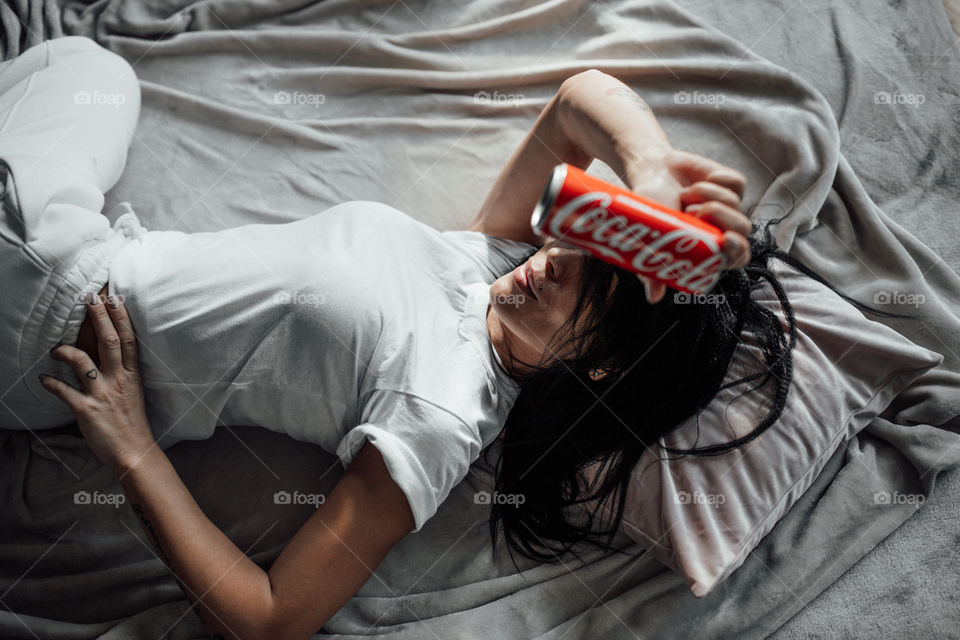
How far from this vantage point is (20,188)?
0.76m

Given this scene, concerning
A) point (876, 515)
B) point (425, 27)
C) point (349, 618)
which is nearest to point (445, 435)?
point (349, 618)

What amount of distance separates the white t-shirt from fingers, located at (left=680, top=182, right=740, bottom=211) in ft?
1.13

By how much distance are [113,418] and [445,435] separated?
1.34ft

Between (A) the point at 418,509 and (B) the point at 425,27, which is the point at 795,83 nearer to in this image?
(B) the point at 425,27

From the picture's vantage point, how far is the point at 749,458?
86 cm

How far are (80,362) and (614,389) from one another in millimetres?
644

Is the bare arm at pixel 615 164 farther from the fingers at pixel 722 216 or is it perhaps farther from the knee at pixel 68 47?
the knee at pixel 68 47
